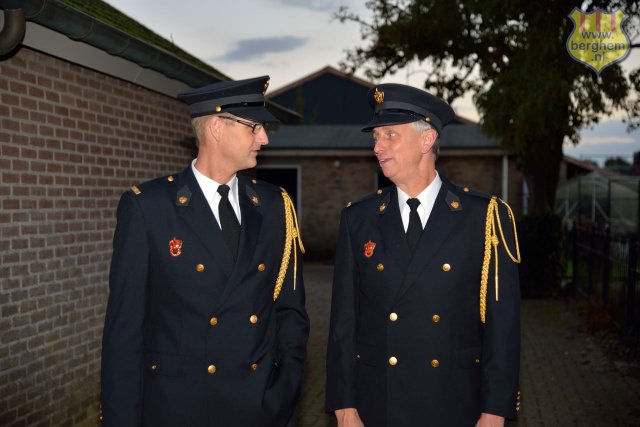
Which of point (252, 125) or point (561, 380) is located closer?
point (252, 125)

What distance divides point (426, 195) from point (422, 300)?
50 cm

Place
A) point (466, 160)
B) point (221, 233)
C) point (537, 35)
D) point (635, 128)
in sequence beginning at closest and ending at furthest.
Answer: point (221, 233), point (537, 35), point (635, 128), point (466, 160)

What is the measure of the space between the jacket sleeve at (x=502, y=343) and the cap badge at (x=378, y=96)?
0.88 meters

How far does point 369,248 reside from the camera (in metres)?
3.32

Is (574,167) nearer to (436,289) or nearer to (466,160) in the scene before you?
(466,160)

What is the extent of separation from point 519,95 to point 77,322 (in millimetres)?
9119

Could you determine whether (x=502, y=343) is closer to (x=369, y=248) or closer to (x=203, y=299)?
(x=369, y=248)

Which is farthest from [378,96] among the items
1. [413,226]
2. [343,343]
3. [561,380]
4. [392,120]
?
[561,380]

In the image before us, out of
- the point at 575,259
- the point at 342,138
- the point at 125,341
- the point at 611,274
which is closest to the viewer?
the point at 125,341

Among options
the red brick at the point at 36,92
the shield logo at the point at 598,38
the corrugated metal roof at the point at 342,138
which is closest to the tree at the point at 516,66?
the shield logo at the point at 598,38

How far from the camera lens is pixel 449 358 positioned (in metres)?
3.16

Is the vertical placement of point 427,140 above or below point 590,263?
above

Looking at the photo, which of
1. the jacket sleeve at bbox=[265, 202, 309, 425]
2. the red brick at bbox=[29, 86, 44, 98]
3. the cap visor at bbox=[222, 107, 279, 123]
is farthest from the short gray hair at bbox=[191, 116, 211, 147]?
the red brick at bbox=[29, 86, 44, 98]

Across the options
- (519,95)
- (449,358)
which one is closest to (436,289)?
(449,358)
